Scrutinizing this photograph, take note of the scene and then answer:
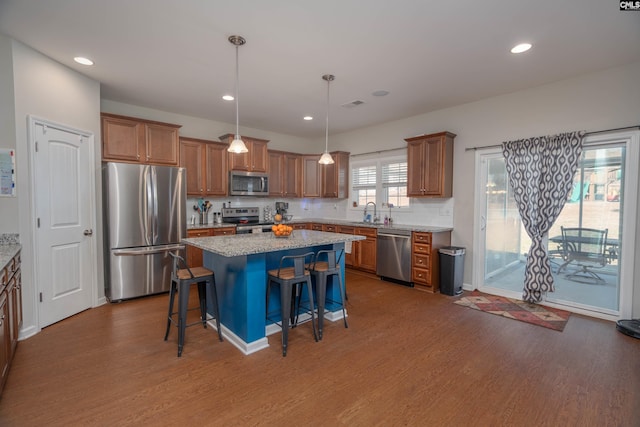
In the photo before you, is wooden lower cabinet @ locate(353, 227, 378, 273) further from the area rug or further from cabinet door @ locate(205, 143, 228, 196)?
cabinet door @ locate(205, 143, 228, 196)

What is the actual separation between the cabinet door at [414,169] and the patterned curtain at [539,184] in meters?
1.17

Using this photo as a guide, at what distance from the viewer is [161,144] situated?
14.6ft

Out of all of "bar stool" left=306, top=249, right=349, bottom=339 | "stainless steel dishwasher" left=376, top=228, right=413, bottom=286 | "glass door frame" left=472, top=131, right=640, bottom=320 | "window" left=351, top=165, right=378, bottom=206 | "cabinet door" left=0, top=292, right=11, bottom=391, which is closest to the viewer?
"cabinet door" left=0, top=292, right=11, bottom=391

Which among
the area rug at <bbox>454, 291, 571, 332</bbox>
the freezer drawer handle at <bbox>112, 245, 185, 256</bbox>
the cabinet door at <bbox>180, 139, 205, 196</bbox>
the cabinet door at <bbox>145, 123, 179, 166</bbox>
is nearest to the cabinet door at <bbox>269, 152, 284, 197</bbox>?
the cabinet door at <bbox>180, 139, 205, 196</bbox>

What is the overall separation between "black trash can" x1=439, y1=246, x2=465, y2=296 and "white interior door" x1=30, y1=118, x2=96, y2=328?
183 inches

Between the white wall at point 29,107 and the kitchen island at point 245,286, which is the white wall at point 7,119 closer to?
the white wall at point 29,107

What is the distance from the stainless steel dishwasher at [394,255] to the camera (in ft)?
15.2

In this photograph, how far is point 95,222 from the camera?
3662mm

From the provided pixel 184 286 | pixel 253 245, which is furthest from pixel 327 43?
pixel 184 286

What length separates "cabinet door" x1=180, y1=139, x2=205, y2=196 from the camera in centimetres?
482

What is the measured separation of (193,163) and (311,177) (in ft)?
7.99

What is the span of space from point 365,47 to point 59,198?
3.61 metres

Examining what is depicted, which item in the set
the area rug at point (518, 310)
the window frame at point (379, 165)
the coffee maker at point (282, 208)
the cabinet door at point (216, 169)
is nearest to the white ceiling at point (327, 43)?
the cabinet door at point (216, 169)

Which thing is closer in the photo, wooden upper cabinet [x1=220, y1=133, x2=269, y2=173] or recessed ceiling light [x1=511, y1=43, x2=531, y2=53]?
recessed ceiling light [x1=511, y1=43, x2=531, y2=53]
